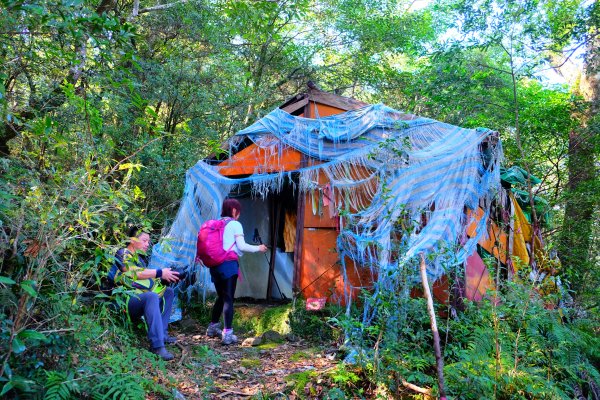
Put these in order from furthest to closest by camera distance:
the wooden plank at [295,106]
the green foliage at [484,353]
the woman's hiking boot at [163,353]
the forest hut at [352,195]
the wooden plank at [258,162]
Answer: the wooden plank at [295,106], the wooden plank at [258,162], the forest hut at [352,195], the woman's hiking boot at [163,353], the green foliage at [484,353]

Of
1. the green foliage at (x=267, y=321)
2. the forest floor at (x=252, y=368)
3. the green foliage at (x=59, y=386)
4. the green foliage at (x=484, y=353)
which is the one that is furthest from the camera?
the green foliage at (x=267, y=321)

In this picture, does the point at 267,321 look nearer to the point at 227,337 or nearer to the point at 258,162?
→ the point at 227,337

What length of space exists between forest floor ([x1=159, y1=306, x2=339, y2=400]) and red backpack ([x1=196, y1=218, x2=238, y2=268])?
36.5 inches

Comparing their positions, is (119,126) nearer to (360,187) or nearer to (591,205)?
(360,187)

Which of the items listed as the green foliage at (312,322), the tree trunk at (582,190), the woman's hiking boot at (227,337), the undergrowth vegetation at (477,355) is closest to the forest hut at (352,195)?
the green foliage at (312,322)

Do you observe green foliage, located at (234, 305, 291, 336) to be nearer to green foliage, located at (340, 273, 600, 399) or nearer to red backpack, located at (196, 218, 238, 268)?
red backpack, located at (196, 218, 238, 268)

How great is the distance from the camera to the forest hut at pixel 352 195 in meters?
5.36

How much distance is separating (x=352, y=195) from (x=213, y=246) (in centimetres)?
182

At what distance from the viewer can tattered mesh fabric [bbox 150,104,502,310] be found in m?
5.23

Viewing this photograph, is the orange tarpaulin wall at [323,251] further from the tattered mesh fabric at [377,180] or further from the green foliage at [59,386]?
the green foliage at [59,386]

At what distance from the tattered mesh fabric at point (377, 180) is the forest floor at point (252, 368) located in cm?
94

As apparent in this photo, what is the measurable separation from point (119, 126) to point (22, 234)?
665 cm

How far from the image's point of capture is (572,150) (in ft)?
26.8

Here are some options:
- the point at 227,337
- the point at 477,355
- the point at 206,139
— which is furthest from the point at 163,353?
the point at 206,139
